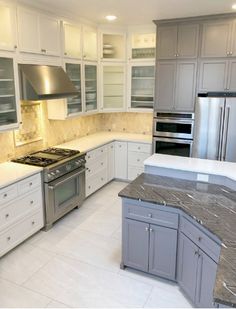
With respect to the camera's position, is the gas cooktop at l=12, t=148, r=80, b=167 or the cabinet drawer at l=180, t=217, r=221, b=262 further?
the gas cooktop at l=12, t=148, r=80, b=167

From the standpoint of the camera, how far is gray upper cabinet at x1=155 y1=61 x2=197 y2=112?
4461 mm

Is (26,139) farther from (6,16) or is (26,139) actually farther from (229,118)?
(229,118)

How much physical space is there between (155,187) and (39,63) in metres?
2.27

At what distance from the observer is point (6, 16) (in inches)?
125

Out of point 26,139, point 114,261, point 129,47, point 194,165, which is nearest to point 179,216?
point 194,165

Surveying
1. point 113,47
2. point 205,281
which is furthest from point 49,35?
point 205,281

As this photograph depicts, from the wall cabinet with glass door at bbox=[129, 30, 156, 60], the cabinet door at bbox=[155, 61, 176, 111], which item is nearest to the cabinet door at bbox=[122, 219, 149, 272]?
the cabinet door at bbox=[155, 61, 176, 111]

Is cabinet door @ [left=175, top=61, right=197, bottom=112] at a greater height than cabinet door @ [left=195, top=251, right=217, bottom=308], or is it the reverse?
cabinet door @ [left=175, top=61, right=197, bottom=112]

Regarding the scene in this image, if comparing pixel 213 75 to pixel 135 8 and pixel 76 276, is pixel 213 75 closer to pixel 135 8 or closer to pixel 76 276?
pixel 135 8

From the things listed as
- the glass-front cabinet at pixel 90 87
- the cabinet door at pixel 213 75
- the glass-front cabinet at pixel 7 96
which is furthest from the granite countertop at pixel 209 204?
the glass-front cabinet at pixel 90 87

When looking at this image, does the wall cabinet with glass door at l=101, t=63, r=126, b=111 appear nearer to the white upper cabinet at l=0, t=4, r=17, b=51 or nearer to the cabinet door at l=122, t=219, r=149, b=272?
the white upper cabinet at l=0, t=4, r=17, b=51

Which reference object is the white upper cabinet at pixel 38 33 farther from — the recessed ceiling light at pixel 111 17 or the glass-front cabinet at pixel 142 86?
the glass-front cabinet at pixel 142 86

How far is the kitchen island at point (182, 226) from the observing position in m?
2.12

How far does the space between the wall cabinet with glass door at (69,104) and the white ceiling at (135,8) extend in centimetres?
77
